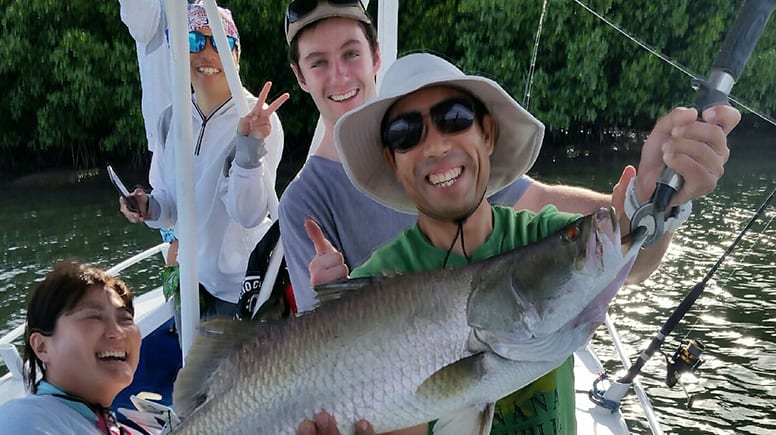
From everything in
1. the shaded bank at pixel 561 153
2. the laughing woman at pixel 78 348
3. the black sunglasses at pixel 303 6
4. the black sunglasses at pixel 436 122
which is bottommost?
the shaded bank at pixel 561 153

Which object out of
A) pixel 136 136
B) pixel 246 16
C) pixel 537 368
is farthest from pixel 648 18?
pixel 537 368

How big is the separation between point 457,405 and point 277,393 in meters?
0.45

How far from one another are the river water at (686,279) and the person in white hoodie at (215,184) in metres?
4.26

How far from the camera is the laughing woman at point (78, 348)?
106 inches

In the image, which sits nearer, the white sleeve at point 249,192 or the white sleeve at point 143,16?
the white sleeve at point 249,192

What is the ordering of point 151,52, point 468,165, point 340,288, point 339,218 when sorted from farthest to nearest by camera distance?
point 151,52
point 339,218
point 468,165
point 340,288

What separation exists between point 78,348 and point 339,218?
127 centimetres

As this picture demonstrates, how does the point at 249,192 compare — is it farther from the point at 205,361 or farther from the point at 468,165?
the point at 468,165

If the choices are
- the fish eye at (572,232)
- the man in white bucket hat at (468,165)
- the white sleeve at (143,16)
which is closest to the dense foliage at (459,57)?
the white sleeve at (143,16)

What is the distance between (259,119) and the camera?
300 centimetres

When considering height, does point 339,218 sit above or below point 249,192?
above

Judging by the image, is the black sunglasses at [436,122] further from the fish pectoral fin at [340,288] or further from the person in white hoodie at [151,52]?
the person in white hoodie at [151,52]

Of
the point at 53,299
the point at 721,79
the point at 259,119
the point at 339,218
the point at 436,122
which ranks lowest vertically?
the point at 53,299

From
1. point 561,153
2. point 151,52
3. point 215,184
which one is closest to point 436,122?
point 215,184
